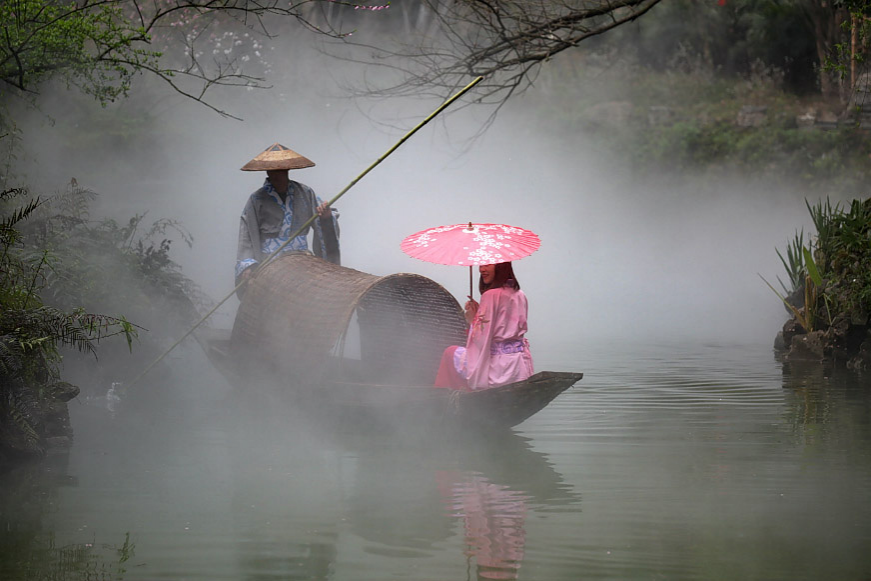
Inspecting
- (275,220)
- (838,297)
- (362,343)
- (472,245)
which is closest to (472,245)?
(472,245)

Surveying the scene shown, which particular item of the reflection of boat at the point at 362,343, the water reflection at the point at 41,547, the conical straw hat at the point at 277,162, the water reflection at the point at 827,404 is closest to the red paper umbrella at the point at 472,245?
the reflection of boat at the point at 362,343

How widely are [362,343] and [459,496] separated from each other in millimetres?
2936

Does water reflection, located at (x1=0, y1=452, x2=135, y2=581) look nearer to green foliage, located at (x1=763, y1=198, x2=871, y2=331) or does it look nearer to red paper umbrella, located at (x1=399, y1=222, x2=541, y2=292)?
red paper umbrella, located at (x1=399, y1=222, x2=541, y2=292)

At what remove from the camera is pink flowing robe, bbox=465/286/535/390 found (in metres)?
6.84

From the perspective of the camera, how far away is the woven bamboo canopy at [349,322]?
294 inches

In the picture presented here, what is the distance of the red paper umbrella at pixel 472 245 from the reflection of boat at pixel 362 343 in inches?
17.9

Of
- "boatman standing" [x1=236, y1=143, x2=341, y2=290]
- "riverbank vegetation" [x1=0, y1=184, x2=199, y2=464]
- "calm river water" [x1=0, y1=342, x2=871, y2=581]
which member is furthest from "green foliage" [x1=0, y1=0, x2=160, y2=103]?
"calm river water" [x1=0, y1=342, x2=871, y2=581]

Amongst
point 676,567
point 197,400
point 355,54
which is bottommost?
point 676,567

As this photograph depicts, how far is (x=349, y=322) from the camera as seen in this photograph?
24.8 ft

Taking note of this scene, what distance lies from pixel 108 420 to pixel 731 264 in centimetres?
1466

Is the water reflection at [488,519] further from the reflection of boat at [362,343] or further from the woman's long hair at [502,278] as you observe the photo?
the woman's long hair at [502,278]

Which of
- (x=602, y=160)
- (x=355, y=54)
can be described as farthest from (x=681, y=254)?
(x=355, y=54)

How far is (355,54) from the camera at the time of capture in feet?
77.1

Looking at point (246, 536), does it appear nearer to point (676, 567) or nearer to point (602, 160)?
point (676, 567)
